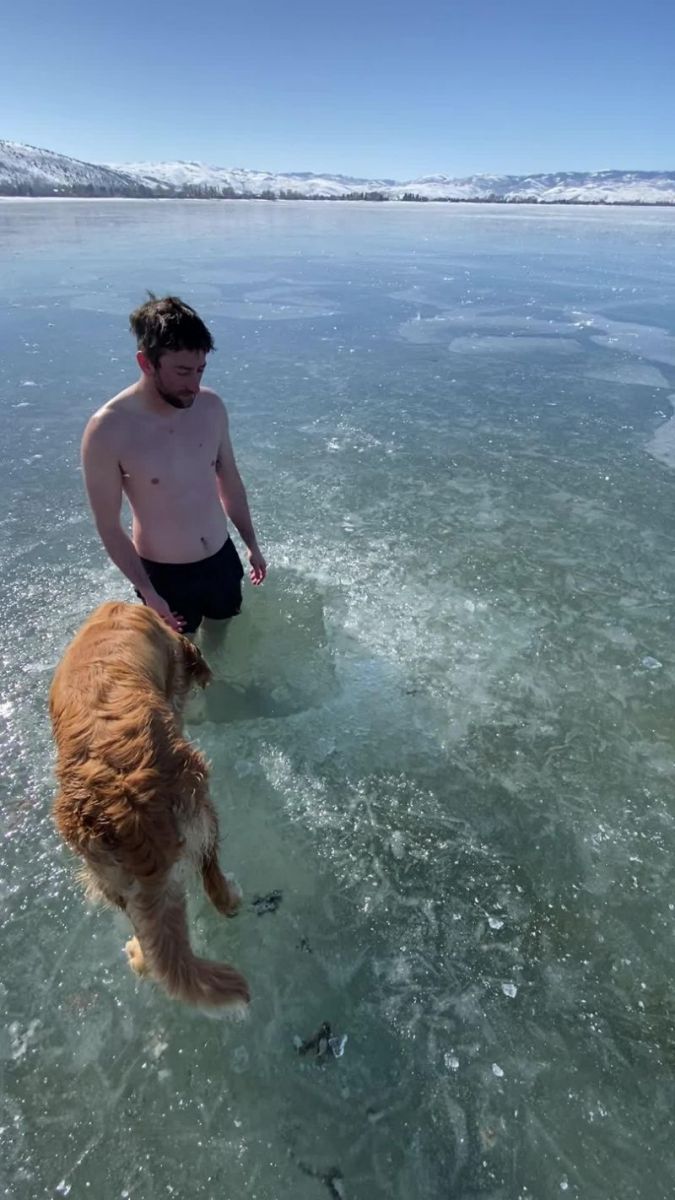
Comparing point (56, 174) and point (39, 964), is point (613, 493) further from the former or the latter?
point (56, 174)

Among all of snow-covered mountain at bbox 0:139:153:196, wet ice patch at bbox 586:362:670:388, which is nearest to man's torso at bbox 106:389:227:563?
wet ice patch at bbox 586:362:670:388

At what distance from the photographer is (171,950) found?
6.05 feet

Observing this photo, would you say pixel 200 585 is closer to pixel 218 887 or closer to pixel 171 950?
pixel 218 887

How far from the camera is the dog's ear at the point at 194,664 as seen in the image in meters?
2.92

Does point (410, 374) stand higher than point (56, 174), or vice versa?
point (56, 174)

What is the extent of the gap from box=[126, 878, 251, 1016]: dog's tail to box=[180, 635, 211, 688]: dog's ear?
Answer: 1.20 metres

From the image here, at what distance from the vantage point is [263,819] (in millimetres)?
3033

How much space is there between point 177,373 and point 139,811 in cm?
185

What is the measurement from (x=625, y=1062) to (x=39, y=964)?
2.31m

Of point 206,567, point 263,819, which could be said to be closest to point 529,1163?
point 263,819

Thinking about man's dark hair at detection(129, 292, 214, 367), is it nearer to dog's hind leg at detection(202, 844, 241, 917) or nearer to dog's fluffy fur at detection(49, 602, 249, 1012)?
dog's fluffy fur at detection(49, 602, 249, 1012)

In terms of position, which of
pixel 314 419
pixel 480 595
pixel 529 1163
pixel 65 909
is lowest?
pixel 529 1163

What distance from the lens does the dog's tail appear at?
184 cm

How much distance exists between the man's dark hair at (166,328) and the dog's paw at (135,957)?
2417 mm
